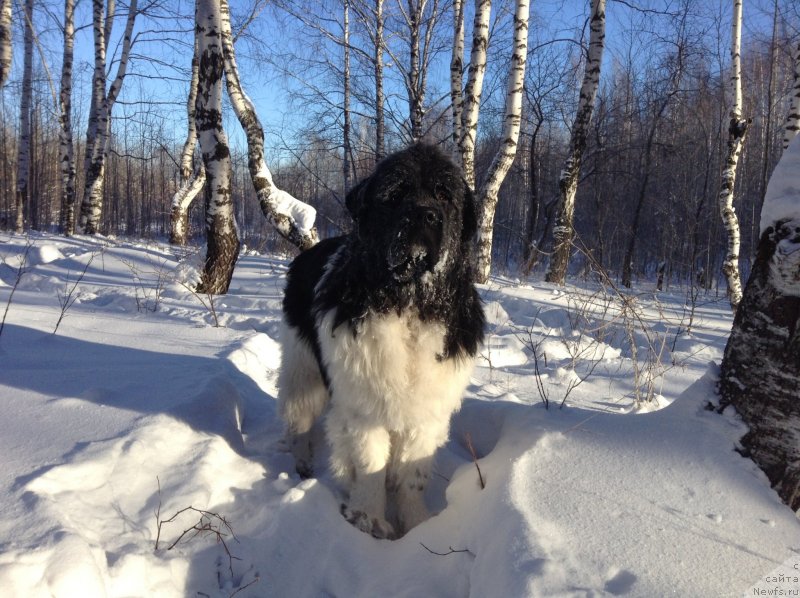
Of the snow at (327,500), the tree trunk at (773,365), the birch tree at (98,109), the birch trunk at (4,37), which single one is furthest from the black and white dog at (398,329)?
the birch tree at (98,109)

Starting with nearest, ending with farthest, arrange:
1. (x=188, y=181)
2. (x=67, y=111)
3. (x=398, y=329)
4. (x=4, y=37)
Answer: (x=398, y=329) → (x=4, y=37) → (x=188, y=181) → (x=67, y=111)

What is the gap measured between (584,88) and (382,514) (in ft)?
32.0

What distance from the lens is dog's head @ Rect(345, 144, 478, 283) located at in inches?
86.6

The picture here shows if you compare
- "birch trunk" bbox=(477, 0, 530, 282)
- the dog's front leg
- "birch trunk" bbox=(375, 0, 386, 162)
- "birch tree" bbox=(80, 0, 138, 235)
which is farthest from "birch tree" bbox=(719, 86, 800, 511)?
"birch tree" bbox=(80, 0, 138, 235)

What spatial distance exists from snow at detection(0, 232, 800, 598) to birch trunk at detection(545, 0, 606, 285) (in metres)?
6.60

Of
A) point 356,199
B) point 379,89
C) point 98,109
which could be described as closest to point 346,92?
point 379,89

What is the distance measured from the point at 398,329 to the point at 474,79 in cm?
751

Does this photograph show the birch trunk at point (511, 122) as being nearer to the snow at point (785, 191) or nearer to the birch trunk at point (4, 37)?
the snow at point (785, 191)

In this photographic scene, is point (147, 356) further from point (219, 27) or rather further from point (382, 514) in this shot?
point (219, 27)

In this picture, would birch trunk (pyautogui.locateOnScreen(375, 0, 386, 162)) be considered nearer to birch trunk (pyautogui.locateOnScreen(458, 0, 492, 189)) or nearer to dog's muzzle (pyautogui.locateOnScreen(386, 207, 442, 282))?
birch trunk (pyautogui.locateOnScreen(458, 0, 492, 189))

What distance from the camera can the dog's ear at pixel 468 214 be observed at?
8.34ft

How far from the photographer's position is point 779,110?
24.3 m

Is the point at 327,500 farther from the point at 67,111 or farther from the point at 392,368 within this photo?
the point at 67,111

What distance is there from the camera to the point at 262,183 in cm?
696
